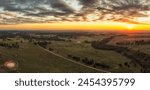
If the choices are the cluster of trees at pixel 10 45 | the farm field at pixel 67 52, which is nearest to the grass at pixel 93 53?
the farm field at pixel 67 52

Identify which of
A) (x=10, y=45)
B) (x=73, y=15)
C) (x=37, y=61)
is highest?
(x=73, y=15)

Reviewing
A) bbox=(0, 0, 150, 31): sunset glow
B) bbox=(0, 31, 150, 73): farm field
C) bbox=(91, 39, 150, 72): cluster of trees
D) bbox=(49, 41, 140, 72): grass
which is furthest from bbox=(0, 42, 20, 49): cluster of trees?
bbox=(91, 39, 150, 72): cluster of trees

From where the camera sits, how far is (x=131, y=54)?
135 inches

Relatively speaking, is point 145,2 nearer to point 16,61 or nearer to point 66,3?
point 66,3

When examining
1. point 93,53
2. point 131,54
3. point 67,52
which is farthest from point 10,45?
point 131,54

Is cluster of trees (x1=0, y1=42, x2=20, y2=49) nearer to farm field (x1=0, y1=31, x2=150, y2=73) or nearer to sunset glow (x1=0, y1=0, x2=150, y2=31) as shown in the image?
farm field (x1=0, y1=31, x2=150, y2=73)

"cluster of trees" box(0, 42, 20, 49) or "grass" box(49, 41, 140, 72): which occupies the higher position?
"cluster of trees" box(0, 42, 20, 49)

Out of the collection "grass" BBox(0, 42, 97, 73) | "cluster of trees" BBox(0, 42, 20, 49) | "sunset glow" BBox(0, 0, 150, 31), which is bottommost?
"grass" BBox(0, 42, 97, 73)

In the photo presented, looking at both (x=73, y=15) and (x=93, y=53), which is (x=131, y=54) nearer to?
(x=93, y=53)

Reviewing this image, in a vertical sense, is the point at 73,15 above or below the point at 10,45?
above

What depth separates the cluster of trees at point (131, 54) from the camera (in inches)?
134

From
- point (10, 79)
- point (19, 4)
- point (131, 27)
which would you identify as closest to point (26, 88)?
point (10, 79)

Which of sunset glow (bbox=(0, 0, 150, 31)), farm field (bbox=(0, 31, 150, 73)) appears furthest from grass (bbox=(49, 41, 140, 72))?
sunset glow (bbox=(0, 0, 150, 31))

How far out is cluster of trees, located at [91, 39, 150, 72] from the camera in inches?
134
